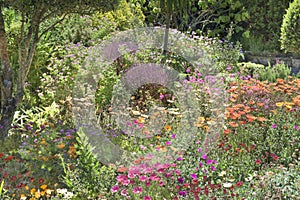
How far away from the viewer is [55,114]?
535 cm

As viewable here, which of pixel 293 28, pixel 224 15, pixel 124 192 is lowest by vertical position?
pixel 124 192

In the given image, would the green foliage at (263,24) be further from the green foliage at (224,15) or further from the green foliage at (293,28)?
the green foliage at (293,28)

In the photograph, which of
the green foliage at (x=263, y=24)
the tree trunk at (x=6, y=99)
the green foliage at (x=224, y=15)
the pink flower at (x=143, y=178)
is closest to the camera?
the pink flower at (x=143, y=178)

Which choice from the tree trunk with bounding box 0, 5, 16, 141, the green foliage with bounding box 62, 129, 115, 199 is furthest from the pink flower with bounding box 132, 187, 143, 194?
the tree trunk with bounding box 0, 5, 16, 141

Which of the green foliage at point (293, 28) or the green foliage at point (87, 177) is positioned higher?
the green foliage at point (293, 28)

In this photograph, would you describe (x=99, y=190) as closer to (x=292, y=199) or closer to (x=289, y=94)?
(x=292, y=199)

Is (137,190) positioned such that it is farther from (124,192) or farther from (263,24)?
(263,24)

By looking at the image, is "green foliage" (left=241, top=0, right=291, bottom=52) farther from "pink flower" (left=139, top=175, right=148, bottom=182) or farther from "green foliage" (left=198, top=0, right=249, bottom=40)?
"pink flower" (left=139, top=175, right=148, bottom=182)

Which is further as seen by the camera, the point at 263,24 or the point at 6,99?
the point at 263,24

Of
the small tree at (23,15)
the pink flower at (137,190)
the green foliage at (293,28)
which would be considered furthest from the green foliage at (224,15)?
the pink flower at (137,190)

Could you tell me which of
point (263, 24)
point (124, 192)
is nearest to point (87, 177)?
point (124, 192)

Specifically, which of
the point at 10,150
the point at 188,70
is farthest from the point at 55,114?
the point at 188,70

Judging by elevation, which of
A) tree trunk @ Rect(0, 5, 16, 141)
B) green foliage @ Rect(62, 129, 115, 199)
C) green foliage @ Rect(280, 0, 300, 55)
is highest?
green foliage @ Rect(280, 0, 300, 55)

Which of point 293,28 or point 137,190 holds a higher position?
point 293,28
